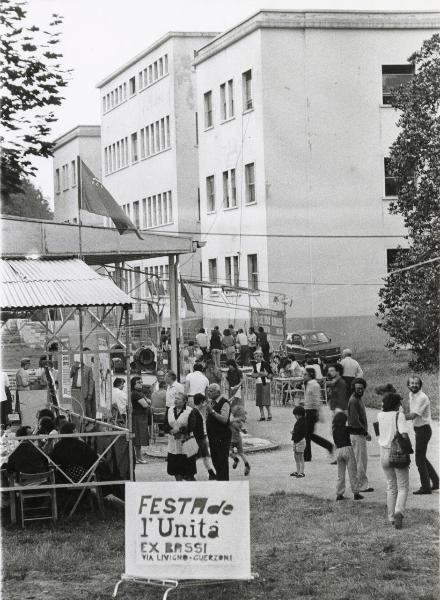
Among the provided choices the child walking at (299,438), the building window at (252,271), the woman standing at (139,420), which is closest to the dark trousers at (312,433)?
the child walking at (299,438)

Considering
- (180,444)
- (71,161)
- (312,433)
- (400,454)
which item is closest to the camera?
(400,454)

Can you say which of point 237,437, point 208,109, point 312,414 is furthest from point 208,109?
point 237,437

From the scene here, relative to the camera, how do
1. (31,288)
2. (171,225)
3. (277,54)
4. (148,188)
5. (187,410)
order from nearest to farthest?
(31,288), (187,410), (277,54), (171,225), (148,188)

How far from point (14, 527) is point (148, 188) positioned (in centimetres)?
4647

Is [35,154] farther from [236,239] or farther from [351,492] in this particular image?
[236,239]

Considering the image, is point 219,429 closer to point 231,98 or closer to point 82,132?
point 231,98

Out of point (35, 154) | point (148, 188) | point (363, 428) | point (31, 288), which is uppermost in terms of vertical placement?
point (148, 188)

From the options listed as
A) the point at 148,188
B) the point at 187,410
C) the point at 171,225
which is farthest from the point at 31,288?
the point at 148,188

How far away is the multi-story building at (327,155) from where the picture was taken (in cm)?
4225

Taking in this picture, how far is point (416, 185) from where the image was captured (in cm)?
3288

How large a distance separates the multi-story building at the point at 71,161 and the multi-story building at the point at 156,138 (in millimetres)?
6848

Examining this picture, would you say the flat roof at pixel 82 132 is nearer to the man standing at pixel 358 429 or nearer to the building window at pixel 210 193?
the building window at pixel 210 193

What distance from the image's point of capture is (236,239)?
45.3 m

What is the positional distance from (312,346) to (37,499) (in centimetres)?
2384
